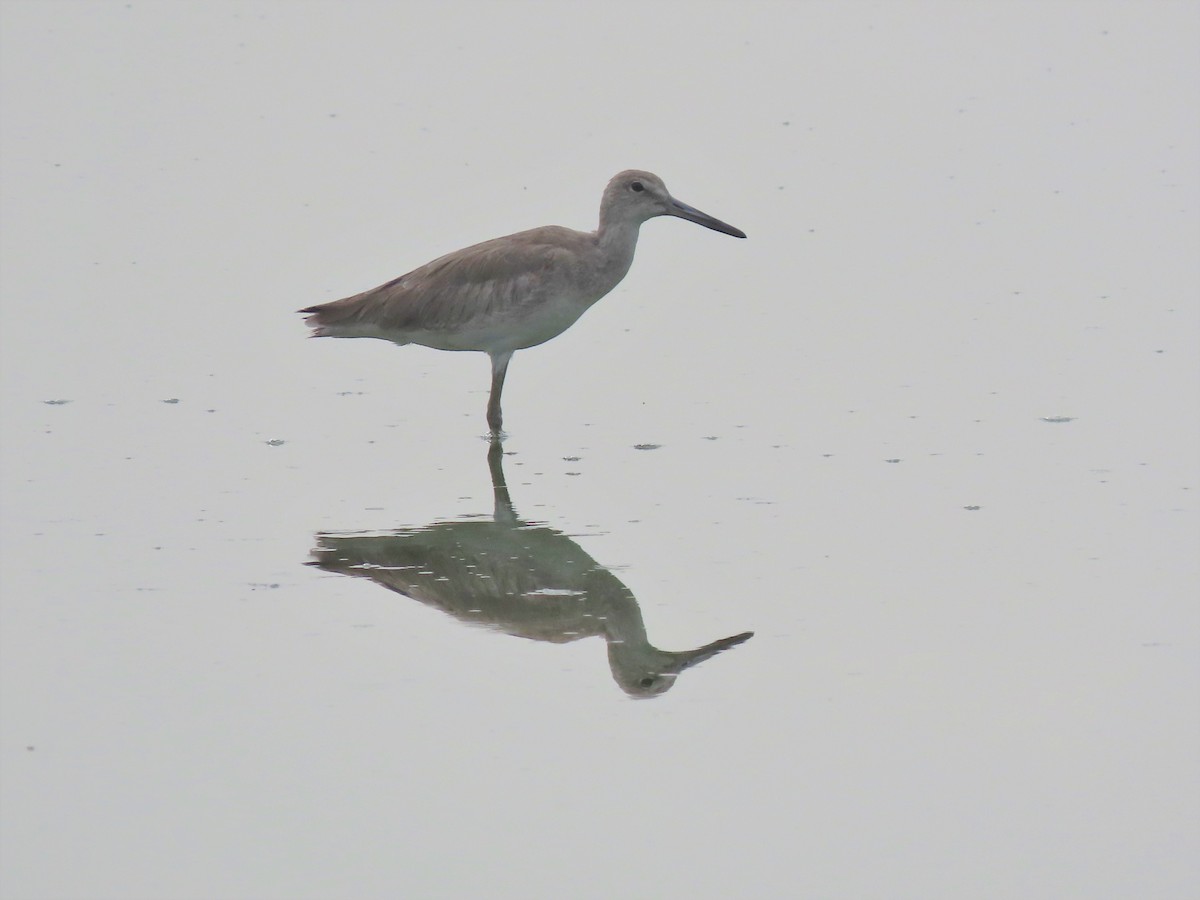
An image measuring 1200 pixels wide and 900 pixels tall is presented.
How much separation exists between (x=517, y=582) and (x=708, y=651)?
1068 millimetres

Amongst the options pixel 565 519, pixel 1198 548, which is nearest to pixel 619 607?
pixel 565 519

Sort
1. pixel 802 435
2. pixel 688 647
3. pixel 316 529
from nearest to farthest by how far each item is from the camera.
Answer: pixel 688 647 → pixel 316 529 → pixel 802 435

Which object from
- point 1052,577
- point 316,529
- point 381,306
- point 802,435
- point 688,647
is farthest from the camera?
point 381,306

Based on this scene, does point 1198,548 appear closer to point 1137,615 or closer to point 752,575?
point 1137,615

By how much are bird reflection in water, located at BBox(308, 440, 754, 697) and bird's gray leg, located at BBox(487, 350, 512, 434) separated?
5.06 feet

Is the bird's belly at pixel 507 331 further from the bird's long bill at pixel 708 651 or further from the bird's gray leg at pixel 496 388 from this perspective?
the bird's long bill at pixel 708 651

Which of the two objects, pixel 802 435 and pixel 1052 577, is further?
pixel 802 435

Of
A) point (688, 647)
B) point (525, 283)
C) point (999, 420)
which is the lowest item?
point (688, 647)

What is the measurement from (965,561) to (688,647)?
5.05ft

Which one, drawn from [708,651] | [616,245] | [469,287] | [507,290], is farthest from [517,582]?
[616,245]

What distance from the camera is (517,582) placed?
8.14 metres

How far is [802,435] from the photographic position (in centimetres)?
1016

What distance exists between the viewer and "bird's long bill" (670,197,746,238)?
36.4 ft

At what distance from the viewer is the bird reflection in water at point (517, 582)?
743 cm
